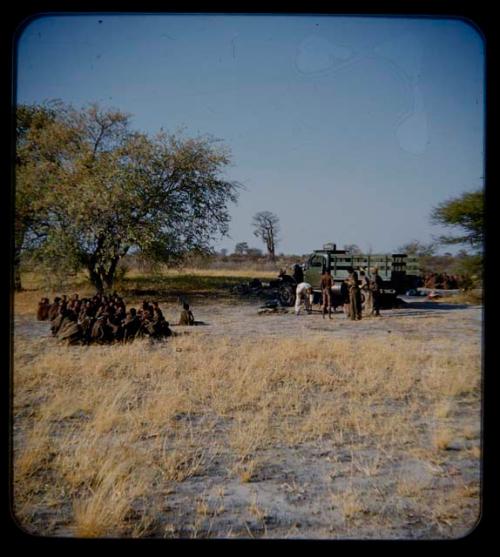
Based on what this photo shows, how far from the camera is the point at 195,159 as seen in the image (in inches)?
157

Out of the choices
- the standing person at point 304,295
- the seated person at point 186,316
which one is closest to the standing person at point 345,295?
the standing person at point 304,295

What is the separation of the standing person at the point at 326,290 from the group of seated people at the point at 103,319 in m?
1.43

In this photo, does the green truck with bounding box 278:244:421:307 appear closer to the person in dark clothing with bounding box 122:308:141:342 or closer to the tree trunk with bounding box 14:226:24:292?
the person in dark clothing with bounding box 122:308:141:342

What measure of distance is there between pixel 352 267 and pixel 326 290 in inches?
18.7

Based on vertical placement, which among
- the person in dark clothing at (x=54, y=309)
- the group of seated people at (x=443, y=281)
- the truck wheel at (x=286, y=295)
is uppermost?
the group of seated people at (x=443, y=281)

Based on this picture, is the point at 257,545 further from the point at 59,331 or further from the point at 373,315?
the point at 373,315

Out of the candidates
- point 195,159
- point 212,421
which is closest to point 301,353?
point 212,421

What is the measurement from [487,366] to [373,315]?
2.07 meters

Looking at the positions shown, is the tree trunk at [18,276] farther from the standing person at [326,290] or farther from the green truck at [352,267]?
the standing person at [326,290]

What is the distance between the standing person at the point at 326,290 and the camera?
442cm

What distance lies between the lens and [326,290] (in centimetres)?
461

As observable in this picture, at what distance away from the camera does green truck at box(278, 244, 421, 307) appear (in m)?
3.82

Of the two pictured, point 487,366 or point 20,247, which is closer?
point 487,366

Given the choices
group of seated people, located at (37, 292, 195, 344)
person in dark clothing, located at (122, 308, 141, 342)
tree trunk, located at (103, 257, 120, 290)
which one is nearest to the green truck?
group of seated people, located at (37, 292, 195, 344)
